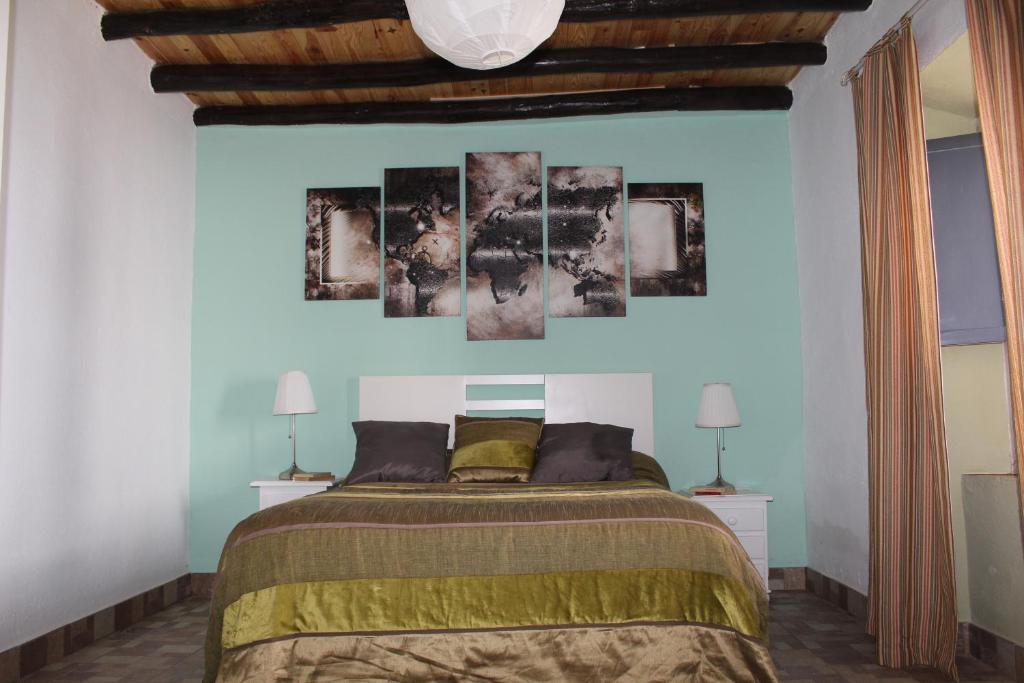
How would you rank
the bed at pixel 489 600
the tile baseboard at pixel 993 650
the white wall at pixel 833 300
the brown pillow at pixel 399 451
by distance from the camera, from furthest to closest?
the brown pillow at pixel 399 451
the white wall at pixel 833 300
the tile baseboard at pixel 993 650
the bed at pixel 489 600

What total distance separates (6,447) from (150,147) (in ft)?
6.74

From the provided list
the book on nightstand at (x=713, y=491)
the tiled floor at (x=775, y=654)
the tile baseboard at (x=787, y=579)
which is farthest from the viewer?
the tile baseboard at (x=787, y=579)

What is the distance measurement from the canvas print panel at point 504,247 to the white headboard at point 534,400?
0.32 m

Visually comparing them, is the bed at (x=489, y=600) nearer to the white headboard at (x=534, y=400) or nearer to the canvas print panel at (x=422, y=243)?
the white headboard at (x=534, y=400)

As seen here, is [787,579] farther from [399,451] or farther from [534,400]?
[399,451]

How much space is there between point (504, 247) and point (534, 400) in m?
0.97

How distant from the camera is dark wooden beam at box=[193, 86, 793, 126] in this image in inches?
195

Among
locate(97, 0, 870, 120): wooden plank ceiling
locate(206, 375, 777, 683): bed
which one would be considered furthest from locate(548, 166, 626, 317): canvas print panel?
locate(206, 375, 777, 683): bed

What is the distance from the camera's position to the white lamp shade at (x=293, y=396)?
182 inches

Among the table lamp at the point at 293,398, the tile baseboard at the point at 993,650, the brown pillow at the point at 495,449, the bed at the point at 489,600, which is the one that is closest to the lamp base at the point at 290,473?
the table lamp at the point at 293,398

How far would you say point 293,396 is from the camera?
4648 millimetres

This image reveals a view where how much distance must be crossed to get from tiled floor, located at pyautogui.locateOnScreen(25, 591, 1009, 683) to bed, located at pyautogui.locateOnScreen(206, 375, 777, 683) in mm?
601

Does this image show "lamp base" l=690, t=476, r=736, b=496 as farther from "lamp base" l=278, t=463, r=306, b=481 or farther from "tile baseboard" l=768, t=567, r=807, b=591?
"lamp base" l=278, t=463, r=306, b=481

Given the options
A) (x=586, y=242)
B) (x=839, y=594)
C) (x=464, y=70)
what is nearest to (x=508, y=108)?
(x=464, y=70)
